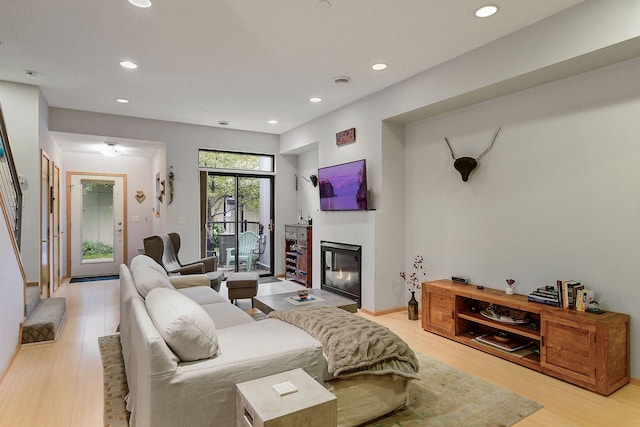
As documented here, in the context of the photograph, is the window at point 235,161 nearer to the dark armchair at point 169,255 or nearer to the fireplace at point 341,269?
the dark armchair at point 169,255

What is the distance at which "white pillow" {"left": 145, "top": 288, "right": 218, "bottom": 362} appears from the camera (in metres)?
1.64

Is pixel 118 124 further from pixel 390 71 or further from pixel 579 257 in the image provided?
pixel 579 257

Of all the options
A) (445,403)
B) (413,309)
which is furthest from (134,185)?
(445,403)

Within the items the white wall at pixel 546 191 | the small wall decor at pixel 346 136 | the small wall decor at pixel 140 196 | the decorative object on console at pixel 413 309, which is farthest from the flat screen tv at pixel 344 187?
the small wall decor at pixel 140 196

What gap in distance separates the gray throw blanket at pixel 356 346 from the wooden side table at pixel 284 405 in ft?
1.40

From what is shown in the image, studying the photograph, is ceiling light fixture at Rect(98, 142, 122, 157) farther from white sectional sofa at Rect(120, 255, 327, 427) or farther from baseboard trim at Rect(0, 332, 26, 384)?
white sectional sofa at Rect(120, 255, 327, 427)

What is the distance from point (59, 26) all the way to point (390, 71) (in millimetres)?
3018

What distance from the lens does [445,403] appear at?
2.36 metres

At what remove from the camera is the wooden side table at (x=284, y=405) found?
137cm

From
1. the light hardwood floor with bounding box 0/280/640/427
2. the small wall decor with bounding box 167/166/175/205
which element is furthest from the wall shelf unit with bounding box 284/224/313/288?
the light hardwood floor with bounding box 0/280/640/427

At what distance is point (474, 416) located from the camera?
2.20 m

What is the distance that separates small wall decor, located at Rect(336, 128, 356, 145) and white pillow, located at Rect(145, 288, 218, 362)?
354 centimetres

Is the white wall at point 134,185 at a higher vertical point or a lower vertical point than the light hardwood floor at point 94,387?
higher

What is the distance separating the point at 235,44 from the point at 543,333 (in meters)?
3.55
